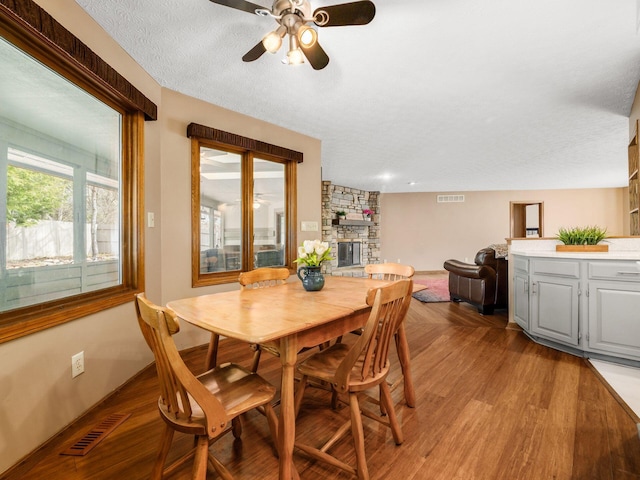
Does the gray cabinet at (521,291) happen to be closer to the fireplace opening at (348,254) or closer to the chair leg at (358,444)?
the chair leg at (358,444)

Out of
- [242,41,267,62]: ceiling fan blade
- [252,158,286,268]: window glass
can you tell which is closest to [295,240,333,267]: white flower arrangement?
[242,41,267,62]: ceiling fan blade

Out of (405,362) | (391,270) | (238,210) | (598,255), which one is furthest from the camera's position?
(238,210)

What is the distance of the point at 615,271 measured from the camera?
7.43ft

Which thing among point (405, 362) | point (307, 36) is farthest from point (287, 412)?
point (307, 36)

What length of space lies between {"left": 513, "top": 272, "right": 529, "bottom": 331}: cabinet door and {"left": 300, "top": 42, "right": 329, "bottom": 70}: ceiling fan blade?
279 centimetres

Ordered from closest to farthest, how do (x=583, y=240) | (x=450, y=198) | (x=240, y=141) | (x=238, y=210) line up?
1. (x=583, y=240)
2. (x=240, y=141)
3. (x=238, y=210)
4. (x=450, y=198)

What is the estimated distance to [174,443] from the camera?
1489mm

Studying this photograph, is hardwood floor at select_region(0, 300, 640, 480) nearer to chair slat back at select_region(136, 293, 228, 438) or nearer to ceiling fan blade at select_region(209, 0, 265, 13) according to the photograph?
chair slat back at select_region(136, 293, 228, 438)

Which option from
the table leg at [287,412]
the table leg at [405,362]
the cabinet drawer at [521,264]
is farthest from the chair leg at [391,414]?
the cabinet drawer at [521,264]

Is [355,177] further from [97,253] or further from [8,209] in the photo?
[8,209]

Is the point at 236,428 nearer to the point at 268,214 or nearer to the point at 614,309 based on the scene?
the point at 268,214

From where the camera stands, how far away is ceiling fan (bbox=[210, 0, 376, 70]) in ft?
4.52

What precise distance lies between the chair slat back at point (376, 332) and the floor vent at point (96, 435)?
134 centimetres

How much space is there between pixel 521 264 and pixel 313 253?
255cm
